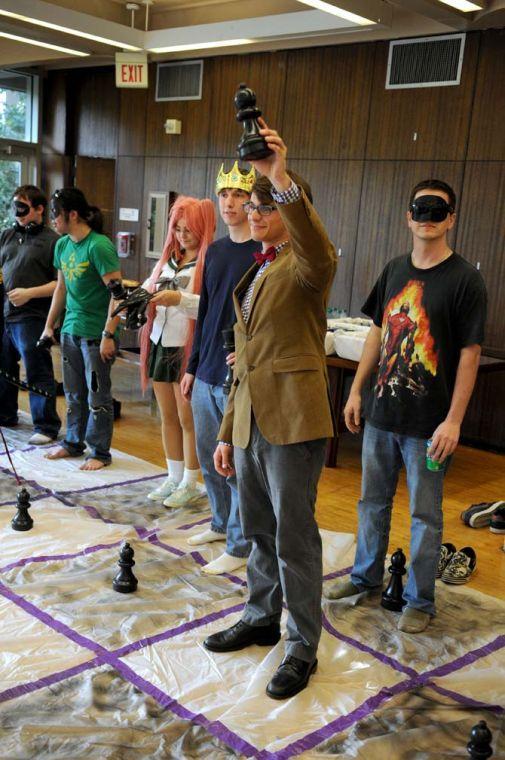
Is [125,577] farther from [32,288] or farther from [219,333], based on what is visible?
[32,288]

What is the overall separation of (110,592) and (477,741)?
1474mm

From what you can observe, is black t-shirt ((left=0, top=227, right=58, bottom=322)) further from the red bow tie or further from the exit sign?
the exit sign

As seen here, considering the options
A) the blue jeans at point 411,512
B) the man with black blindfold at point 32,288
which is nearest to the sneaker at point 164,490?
the man with black blindfold at point 32,288

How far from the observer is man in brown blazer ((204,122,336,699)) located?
219cm

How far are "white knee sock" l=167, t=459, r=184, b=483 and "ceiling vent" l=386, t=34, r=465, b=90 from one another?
3.75m

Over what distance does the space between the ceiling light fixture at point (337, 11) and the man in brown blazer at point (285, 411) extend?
3.67 meters

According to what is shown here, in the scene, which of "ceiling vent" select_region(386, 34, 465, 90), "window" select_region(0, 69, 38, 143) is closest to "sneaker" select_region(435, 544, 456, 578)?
"ceiling vent" select_region(386, 34, 465, 90)

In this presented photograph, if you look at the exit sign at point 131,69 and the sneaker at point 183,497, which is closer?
the sneaker at point 183,497

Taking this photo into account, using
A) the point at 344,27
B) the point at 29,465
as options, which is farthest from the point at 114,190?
the point at 29,465

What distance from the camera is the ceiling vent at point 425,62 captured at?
19.3 feet

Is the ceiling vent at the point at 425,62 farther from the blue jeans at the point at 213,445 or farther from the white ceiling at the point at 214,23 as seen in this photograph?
the blue jeans at the point at 213,445

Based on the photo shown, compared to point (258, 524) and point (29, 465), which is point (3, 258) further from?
point (258, 524)

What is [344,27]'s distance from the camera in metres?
5.99


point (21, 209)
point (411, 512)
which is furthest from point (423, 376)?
point (21, 209)
